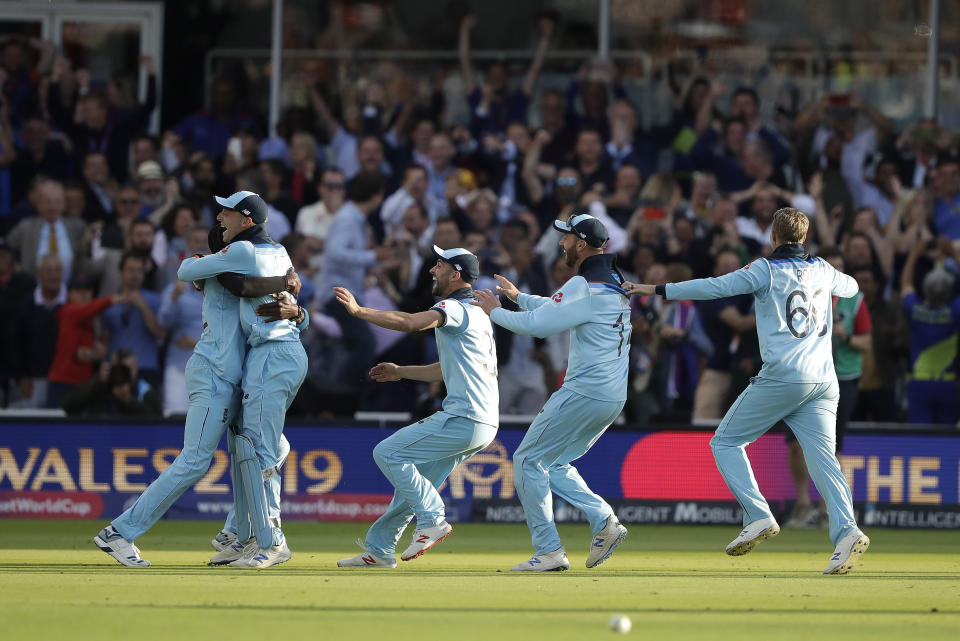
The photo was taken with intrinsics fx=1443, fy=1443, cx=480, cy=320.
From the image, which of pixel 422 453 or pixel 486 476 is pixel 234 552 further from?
pixel 486 476

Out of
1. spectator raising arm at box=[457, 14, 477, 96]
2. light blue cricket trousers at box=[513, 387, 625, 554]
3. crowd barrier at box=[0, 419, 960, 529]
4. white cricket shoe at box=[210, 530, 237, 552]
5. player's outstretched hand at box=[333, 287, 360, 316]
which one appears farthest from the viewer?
spectator raising arm at box=[457, 14, 477, 96]

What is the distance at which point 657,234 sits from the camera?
16.0 m

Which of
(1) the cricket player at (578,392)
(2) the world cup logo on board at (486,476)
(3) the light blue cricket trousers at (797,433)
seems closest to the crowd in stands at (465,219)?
(2) the world cup logo on board at (486,476)

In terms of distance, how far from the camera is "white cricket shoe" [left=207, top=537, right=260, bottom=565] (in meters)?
10.4

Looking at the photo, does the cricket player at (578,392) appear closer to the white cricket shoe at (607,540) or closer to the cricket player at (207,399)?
the white cricket shoe at (607,540)

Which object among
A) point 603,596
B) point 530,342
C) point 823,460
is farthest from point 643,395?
point 603,596

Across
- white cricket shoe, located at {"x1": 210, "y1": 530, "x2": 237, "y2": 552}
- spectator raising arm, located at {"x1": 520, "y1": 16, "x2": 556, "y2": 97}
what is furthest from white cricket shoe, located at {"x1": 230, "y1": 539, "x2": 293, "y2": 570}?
spectator raising arm, located at {"x1": 520, "y1": 16, "x2": 556, "y2": 97}

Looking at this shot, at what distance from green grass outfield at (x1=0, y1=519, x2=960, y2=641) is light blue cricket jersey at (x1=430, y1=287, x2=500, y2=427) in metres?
1.18

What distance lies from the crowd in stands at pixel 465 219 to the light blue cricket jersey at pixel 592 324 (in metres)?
4.31

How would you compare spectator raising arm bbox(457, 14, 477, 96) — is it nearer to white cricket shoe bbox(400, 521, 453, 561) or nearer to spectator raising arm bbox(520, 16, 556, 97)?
spectator raising arm bbox(520, 16, 556, 97)

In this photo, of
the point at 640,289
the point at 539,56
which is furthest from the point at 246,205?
the point at 539,56

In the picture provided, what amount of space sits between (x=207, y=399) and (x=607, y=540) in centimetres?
297

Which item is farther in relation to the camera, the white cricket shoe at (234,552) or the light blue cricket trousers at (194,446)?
the white cricket shoe at (234,552)

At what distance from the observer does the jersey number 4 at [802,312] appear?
10109 millimetres
